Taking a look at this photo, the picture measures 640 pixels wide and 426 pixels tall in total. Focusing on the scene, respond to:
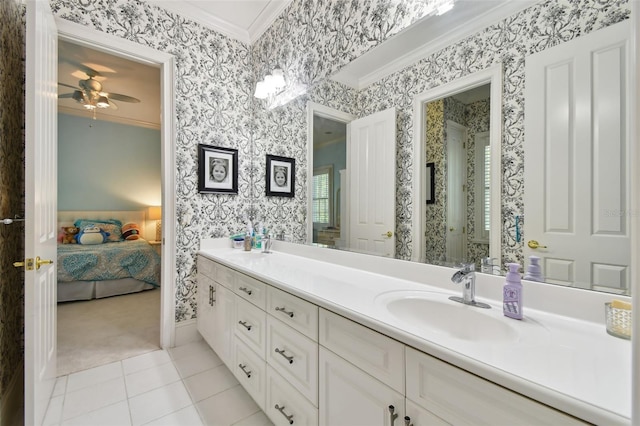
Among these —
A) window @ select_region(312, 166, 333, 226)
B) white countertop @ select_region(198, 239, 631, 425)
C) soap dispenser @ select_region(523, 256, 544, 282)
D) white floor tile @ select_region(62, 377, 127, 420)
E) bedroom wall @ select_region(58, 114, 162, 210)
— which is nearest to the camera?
white countertop @ select_region(198, 239, 631, 425)

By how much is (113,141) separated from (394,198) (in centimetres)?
581

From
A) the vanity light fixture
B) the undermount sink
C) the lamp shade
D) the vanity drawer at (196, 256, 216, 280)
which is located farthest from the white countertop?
the lamp shade

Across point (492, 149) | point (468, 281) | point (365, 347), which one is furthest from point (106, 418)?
point (492, 149)

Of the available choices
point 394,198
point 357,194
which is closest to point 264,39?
point 357,194

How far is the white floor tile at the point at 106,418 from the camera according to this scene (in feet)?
5.02

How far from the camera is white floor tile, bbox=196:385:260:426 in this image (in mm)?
1559

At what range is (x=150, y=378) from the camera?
1945 millimetres

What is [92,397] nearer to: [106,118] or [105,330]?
[105,330]

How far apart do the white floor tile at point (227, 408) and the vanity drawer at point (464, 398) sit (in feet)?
4.08

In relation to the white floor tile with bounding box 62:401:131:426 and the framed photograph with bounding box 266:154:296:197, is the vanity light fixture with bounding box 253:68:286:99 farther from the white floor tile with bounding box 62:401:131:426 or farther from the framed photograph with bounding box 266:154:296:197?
the white floor tile with bounding box 62:401:131:426

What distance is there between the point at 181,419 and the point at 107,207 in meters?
5.04

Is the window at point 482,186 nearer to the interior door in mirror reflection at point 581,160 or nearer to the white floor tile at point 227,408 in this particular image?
the interior door in mirror reflection at point 581,160

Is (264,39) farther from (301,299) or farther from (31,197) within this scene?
(301,299)

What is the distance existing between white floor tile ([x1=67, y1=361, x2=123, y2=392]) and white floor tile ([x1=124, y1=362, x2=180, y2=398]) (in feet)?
0.42
